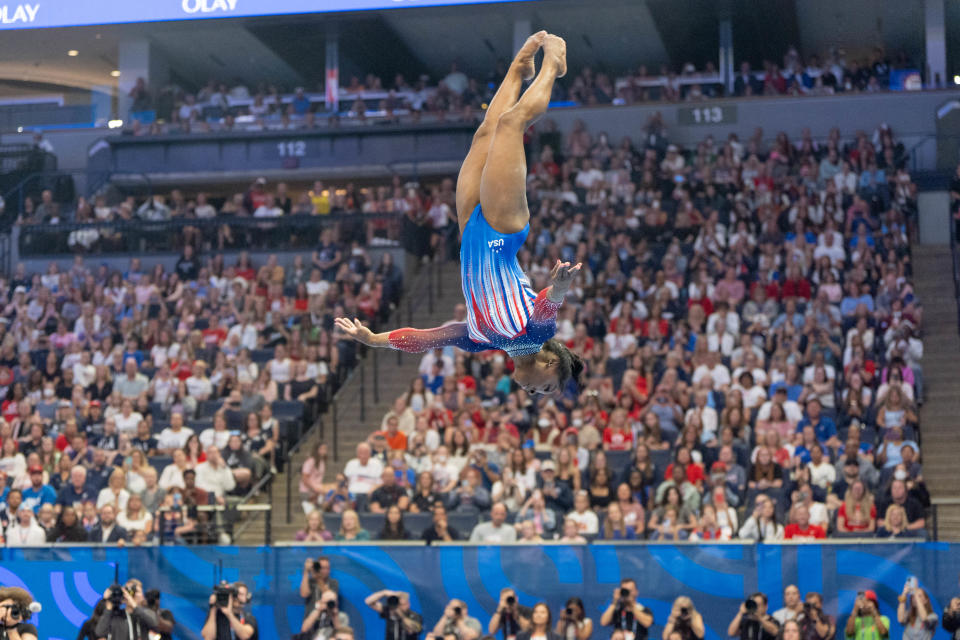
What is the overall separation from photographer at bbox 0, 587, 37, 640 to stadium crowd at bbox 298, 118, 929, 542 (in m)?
4.37

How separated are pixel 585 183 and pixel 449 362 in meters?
5.51

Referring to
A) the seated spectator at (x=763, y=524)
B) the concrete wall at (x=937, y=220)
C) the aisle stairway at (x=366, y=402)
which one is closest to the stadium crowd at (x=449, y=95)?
the concrete wall at (x=937, y=220)

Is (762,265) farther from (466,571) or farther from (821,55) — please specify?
(821,55)

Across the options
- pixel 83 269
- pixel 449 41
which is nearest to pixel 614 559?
pixel 83 269

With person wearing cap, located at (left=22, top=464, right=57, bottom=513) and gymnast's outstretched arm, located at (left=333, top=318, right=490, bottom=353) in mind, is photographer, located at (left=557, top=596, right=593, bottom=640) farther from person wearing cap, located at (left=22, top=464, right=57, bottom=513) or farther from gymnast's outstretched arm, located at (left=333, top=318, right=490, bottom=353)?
person wearing cap, located at (left=22, top=464, right=57, bottom=513)

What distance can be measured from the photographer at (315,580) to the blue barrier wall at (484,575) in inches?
4.4

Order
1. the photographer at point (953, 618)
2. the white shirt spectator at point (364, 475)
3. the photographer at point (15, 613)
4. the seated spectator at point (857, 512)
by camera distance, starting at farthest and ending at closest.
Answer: the white shirt spectator at point (364, 475)
the seated spectator at point (857, 512)
the photographer at point (953, 618)
the photographer at point (15, 613)

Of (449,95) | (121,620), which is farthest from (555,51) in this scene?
(449,95)

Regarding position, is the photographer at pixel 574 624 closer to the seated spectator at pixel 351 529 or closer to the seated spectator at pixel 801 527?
the seated spectator at pixel 801 527

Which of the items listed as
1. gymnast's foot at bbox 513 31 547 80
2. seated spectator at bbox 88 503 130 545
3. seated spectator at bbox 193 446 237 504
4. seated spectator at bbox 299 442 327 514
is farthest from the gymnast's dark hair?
seated spectator at bbox 193 446 237 504

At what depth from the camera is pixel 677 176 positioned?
19203 millimetres

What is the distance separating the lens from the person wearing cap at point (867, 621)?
34.3 feet

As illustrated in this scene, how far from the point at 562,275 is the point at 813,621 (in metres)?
6.32

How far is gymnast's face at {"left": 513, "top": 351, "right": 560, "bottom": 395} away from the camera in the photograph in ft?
20.6
